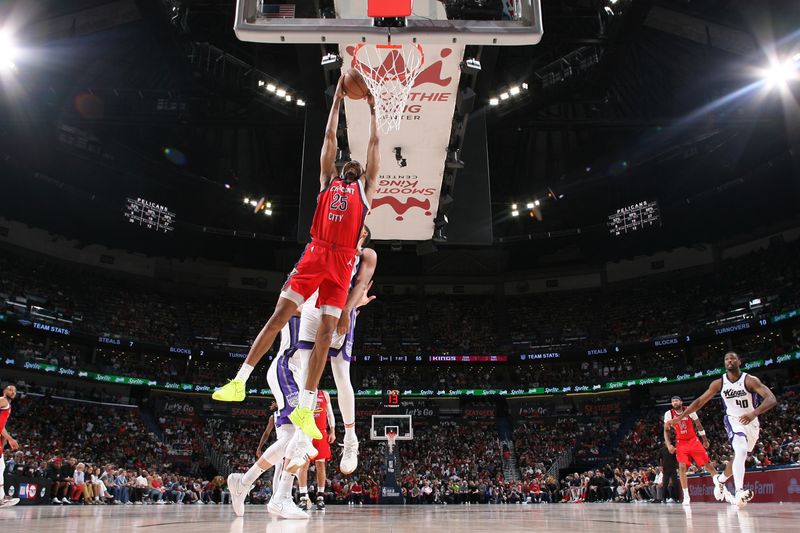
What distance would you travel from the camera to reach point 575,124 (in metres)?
20.1

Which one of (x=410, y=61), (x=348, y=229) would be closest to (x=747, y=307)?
(x=410, y=61)

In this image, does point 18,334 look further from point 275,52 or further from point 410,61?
point 410,61

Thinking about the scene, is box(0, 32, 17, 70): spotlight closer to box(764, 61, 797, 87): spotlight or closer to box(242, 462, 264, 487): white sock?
box(242, 462, 264, 487): white sock

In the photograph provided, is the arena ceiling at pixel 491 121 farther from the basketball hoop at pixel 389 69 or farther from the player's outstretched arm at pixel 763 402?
the player's outstretched arm at pixel 763 402

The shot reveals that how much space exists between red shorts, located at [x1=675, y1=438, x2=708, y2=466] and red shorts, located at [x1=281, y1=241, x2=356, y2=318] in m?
10.0

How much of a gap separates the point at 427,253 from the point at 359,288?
8893mm

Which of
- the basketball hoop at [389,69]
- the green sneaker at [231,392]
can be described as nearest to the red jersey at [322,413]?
the green sneaker at [231,392]

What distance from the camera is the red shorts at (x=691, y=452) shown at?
39.9ft

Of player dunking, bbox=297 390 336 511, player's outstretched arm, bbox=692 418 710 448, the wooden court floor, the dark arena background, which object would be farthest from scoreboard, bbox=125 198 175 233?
player's outstretched arm, bbox=692 418 710 448

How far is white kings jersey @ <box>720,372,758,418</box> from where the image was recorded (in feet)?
28.9

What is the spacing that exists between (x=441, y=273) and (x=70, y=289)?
2042 centimetres

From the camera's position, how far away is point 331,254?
510cm

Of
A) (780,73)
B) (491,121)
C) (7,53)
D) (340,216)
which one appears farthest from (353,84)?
(780,73)

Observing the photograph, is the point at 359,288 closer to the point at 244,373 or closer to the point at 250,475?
the point at 244,373
